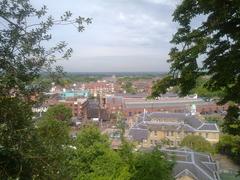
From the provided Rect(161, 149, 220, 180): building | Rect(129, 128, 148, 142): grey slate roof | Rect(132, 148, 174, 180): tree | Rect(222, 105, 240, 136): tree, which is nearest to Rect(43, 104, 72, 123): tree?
Rect(222, 105, 240, 136): tree

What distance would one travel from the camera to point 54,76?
4.91 metres

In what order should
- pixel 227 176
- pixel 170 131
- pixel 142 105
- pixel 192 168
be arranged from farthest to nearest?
pixel 142 105, pixel 170 131, pixel 227 176, pixel 192 168

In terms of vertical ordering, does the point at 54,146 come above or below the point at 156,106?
above

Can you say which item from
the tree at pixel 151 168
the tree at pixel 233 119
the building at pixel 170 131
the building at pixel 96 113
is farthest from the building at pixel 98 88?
the tree at pixel 233 119

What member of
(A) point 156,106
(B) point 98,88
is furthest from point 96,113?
(B) point 98,88

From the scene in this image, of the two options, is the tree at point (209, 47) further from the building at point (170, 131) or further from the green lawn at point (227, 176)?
the building at point (170, 131)

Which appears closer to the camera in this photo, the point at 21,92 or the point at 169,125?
the point at 21,92

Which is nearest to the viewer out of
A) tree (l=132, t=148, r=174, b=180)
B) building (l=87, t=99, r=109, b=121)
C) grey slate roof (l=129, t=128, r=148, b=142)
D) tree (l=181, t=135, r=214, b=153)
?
tree (l=132, t=148, r=174, b=180)

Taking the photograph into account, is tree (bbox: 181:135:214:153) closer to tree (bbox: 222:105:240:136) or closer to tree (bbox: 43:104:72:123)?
tree (bbox: 222:105:240:136)

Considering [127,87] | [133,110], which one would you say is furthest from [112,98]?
[127,87]

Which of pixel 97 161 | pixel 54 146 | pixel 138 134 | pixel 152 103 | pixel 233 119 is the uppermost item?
pixel 54 146

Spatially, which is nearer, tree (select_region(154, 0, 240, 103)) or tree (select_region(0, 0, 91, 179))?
tree (select_region(0, 0, 91, 179))

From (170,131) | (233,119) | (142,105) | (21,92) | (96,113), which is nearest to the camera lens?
(21,92)

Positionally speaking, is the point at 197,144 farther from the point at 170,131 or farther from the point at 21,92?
the point at 21,92
